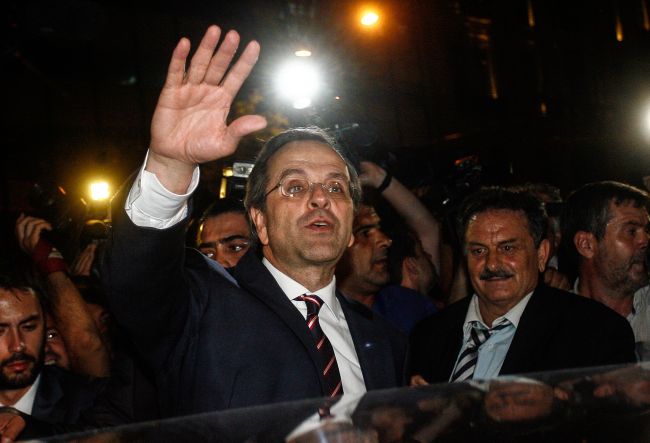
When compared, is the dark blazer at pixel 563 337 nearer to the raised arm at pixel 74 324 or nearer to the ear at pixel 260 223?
the ear at pixel 260 223

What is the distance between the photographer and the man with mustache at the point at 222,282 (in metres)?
1.69

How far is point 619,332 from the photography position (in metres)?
2.62

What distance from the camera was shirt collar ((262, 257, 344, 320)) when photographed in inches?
87.5

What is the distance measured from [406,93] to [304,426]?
12000 millimetres

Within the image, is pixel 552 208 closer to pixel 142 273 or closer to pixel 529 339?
pixel 529 339

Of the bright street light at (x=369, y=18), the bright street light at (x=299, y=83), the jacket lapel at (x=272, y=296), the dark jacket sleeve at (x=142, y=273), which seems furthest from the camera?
the bright street light at (x=369, y=18)

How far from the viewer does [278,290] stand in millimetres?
2064

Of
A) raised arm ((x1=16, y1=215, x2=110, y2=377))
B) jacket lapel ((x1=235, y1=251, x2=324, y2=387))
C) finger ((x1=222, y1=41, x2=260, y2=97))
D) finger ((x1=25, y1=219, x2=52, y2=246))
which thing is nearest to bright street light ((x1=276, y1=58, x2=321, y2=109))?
finger ((x1=25, y1=219, x2=52, y2=246))

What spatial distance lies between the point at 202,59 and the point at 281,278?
77cm

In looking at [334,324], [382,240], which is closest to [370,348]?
[334,324]

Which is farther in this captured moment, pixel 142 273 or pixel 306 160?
pixel 306 160

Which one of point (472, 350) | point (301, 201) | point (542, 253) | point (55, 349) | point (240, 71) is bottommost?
point (472, 350)

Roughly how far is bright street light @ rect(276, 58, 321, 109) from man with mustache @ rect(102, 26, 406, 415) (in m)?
3.18

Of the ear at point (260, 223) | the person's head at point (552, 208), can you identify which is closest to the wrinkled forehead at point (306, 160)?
the ear at point (260, 223)
